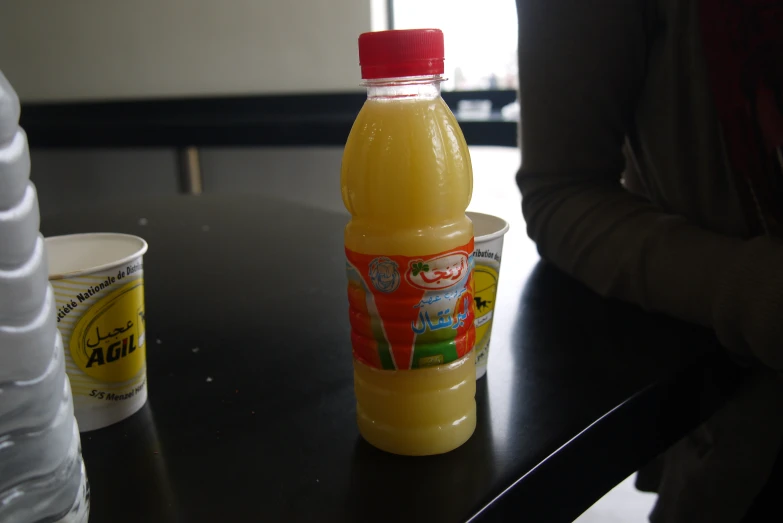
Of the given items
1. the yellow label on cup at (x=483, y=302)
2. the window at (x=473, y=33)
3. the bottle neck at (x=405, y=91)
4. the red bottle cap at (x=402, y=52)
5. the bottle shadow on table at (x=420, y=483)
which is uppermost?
the window at (x=473, y=33)

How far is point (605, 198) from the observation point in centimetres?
81

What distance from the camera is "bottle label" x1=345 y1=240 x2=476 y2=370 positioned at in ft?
1.49

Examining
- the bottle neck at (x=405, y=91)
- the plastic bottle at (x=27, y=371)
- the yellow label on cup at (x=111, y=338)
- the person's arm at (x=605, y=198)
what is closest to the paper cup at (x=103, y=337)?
the yellow label on cup at (x=111, y=338)

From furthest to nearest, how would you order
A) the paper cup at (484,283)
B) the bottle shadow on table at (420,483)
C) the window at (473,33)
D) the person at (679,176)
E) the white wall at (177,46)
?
the white wall at (177,46) < the window at (473,33) < the person at (679,176) < the paper cup at (484,283) < the bottle shadow on table at (420,483)

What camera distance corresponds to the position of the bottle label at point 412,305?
45cm

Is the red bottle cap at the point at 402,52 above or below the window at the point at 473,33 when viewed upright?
below

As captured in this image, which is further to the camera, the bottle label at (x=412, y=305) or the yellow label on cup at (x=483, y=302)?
the yellow label on cup at (x=483, y=302)

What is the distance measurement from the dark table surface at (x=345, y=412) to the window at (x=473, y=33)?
6.77ft

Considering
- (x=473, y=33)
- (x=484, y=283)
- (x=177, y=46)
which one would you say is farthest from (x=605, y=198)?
(x=177, y=46)

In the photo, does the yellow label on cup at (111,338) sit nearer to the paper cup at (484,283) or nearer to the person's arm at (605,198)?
the paper cup at (484,283)

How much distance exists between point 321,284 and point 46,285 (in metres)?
0.51

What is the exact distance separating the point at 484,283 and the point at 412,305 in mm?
131

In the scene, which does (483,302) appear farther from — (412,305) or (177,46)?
(177,46)

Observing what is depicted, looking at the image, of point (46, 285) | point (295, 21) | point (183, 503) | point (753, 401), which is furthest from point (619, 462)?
point (295, 21)
